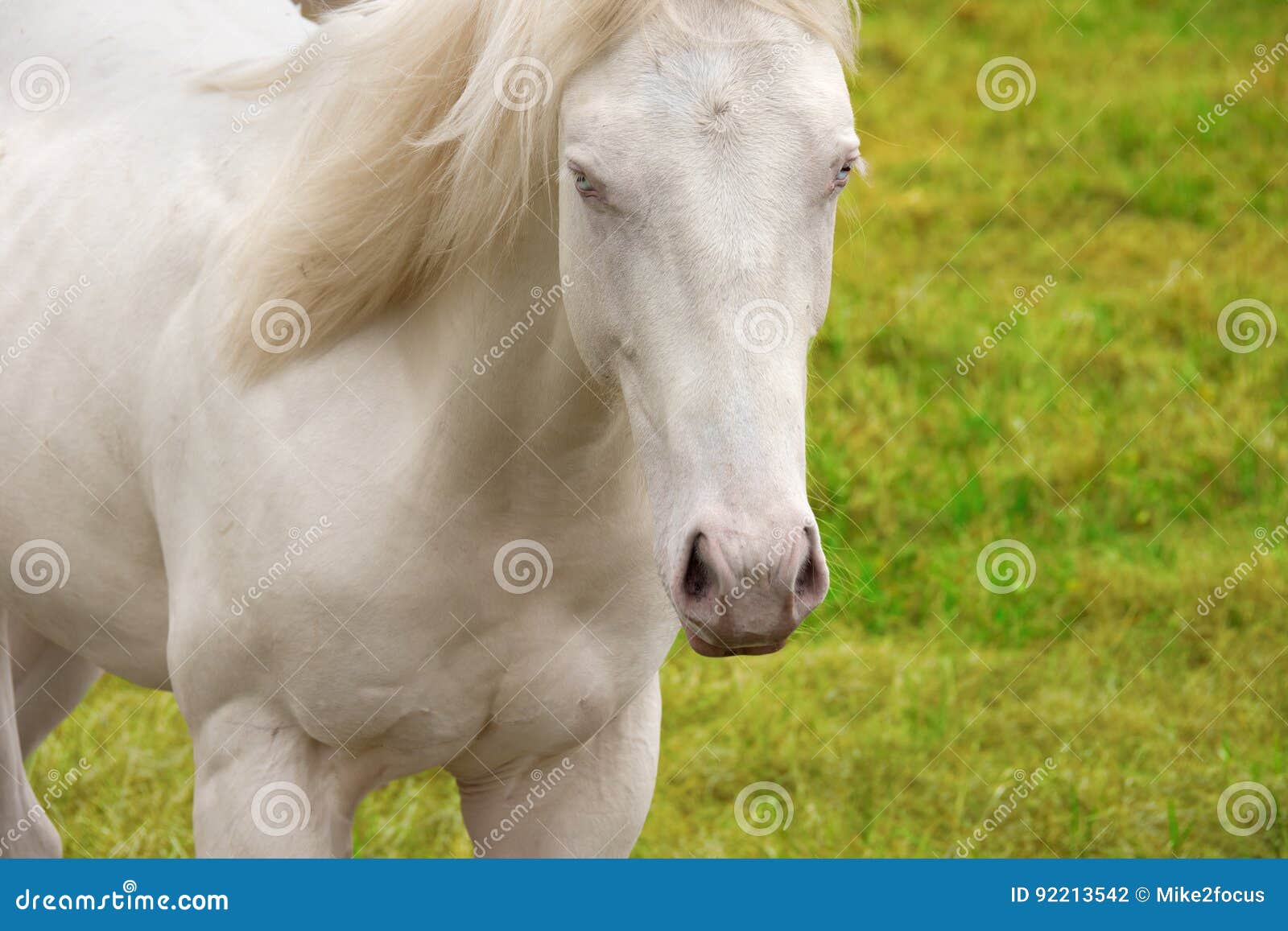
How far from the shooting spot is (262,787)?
7.52 ft

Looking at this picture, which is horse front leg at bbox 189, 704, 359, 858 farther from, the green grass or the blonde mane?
the green grass

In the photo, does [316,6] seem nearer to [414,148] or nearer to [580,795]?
[414,148]

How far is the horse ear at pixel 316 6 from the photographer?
2836 mm

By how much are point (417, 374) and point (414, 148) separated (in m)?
0.33

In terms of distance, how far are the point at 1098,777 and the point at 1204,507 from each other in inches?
63.2

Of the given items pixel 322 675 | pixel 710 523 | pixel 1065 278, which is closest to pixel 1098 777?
pixel 322 675

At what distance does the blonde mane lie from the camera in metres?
1.83

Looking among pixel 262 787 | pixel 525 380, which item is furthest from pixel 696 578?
pixel 262 787

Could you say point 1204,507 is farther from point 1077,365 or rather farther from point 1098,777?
point 1098,777

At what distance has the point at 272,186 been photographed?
7.45 feet

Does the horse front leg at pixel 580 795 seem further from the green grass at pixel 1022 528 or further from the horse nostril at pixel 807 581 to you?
the horse nostril at pixel 807 581

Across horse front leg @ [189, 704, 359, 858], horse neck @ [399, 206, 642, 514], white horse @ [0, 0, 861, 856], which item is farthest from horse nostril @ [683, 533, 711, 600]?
horse front leg @ [189, 704, 359, 858]

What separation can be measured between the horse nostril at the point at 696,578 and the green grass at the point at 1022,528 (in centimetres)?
90

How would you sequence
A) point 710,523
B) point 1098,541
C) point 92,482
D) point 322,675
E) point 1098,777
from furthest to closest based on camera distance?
point 1098,541 → point 1098,777 → point 92,482 → point 322,675 → point 710,523
